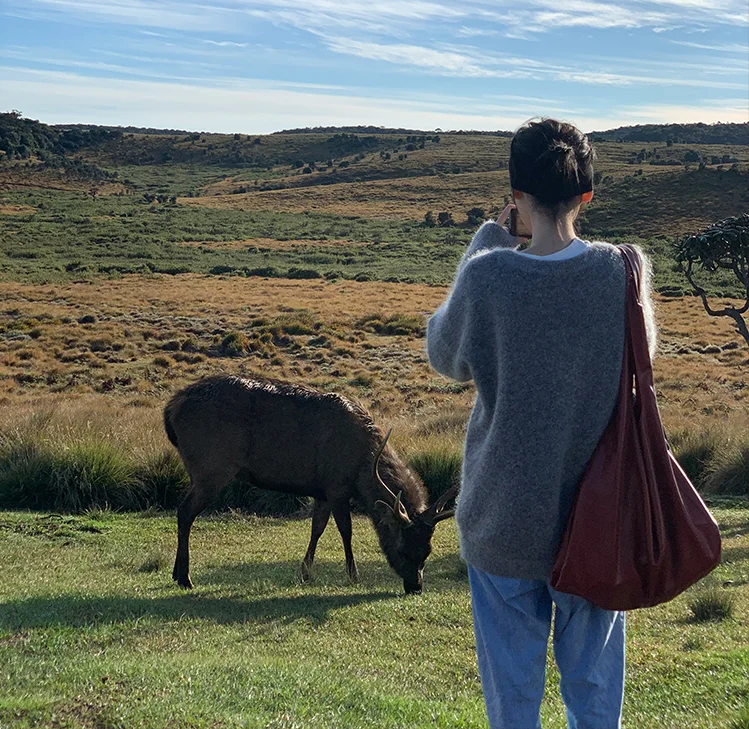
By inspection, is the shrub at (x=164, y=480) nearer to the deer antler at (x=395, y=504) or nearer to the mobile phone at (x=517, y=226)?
the deer antler at (x=395, y=504)

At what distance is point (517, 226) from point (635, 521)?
1148 mm

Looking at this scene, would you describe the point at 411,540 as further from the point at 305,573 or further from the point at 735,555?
the point at 735,555

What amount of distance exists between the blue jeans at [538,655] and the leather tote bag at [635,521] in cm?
18

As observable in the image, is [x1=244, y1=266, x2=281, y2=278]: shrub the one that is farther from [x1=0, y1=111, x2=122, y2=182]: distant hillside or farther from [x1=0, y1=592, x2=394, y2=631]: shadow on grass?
[x1=0, y1=111, x2=122, y2=182]: distant hillside

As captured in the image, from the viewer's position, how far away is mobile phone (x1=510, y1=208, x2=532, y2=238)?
11.6 feet

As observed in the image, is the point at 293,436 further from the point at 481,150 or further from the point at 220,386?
the point at 481,150

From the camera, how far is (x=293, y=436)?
392 inches

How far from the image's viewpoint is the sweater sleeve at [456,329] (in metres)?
3.25

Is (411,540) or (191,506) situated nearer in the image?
(411,540)

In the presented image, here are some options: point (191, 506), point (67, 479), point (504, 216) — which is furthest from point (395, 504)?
point (504, 216)

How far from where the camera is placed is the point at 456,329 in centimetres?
331

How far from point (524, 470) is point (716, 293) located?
175 ft

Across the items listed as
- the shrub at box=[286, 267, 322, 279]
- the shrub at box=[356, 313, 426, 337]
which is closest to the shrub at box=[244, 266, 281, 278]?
the shrub at box=[286, 267, 322, 279]

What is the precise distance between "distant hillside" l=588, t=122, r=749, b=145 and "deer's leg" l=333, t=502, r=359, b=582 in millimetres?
142683
